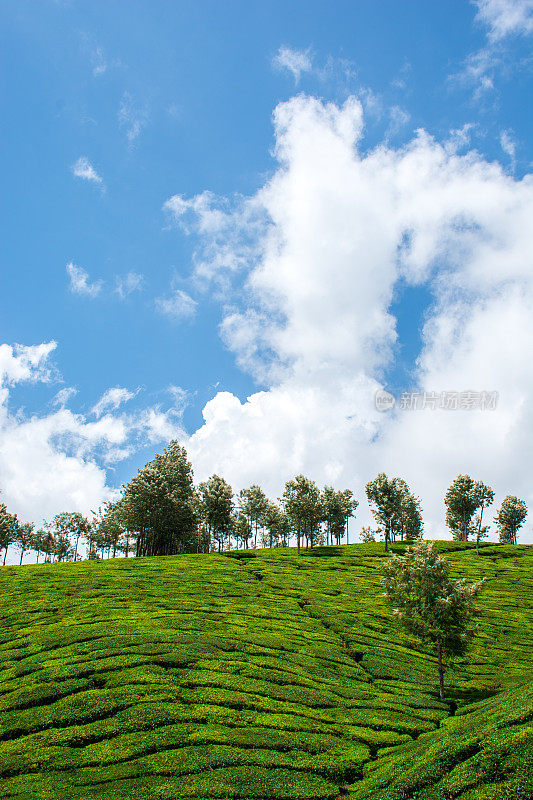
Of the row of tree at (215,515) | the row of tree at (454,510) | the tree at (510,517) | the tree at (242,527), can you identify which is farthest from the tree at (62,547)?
the tree at (510,517)

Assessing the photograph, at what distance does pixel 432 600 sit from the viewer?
131 ft

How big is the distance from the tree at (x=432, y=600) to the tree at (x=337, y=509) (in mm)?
98626

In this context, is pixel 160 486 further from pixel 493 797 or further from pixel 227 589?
pixel 493 797

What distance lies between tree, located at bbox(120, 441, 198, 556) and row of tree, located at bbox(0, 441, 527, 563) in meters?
0.24

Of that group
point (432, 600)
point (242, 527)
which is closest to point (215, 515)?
point (242, 527)

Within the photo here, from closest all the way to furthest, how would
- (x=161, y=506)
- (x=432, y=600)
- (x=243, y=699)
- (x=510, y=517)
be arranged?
(x=243, y=699), (x=432, y=600), (x=161, y=506), (x=510, y=517)

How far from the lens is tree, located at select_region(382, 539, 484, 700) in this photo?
129 feet

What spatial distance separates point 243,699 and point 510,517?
504 feet

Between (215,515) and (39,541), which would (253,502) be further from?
(39,541)

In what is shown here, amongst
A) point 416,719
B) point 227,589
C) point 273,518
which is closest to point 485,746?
point 416,719

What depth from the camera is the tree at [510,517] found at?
516 feet

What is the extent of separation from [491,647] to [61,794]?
1944 inches

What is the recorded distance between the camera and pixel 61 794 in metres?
21.7

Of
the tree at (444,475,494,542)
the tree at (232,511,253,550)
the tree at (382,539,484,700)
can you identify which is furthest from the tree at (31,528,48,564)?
the tree at (382,539,484,700)
